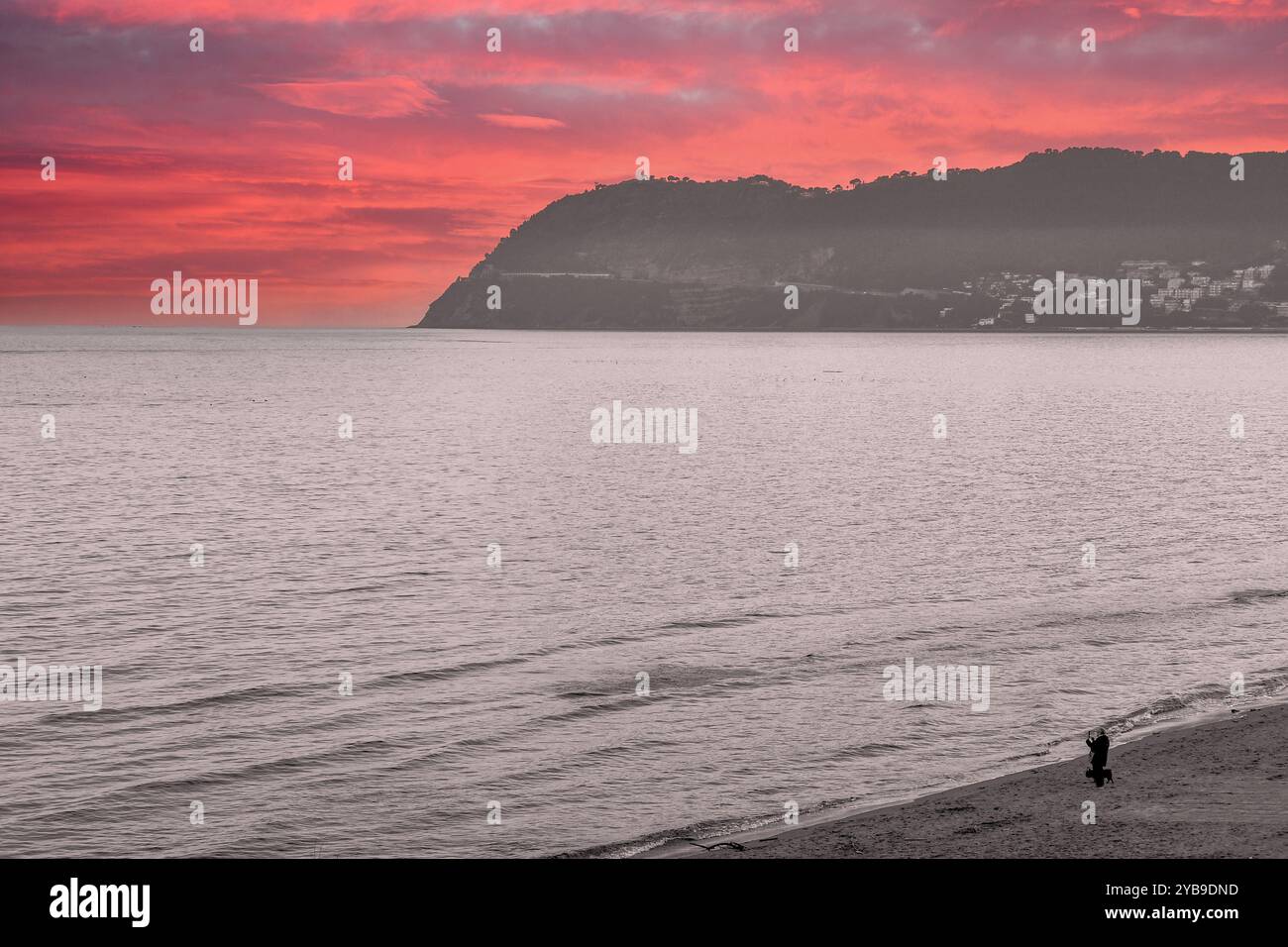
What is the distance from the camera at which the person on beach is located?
20.2m

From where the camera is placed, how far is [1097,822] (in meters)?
18.8

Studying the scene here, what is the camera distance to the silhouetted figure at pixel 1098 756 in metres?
20.2

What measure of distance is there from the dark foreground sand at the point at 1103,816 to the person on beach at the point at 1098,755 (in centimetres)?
27

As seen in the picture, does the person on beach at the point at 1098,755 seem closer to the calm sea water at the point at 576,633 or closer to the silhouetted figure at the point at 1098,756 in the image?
the silhouetted figure at the point at 1098,756

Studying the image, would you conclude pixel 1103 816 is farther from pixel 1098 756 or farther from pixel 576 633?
pixel 576 633

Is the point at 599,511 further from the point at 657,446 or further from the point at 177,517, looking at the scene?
the point at 657,446

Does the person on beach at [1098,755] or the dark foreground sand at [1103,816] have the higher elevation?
the person on beach at [1098,755]

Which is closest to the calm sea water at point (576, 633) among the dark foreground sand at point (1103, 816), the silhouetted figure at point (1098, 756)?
the dark foreground sand at point (1103, 816)

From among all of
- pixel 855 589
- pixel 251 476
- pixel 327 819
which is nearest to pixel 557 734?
pixel 327 819

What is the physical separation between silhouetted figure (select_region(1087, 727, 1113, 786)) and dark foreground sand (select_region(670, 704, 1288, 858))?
258 millimetres

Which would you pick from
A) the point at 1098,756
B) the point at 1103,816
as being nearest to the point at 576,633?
the point at 1098,756

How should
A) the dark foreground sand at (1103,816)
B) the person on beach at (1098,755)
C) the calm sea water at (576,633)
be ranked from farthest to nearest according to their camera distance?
the calm sea water at (576,633)
the person on beach at (1098,755)
the dark foreground sand at (1103,816)

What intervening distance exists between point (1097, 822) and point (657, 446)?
266 feet

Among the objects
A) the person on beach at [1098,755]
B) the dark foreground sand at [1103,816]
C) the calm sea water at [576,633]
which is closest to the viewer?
the dark foreground sand at [1103,816]
